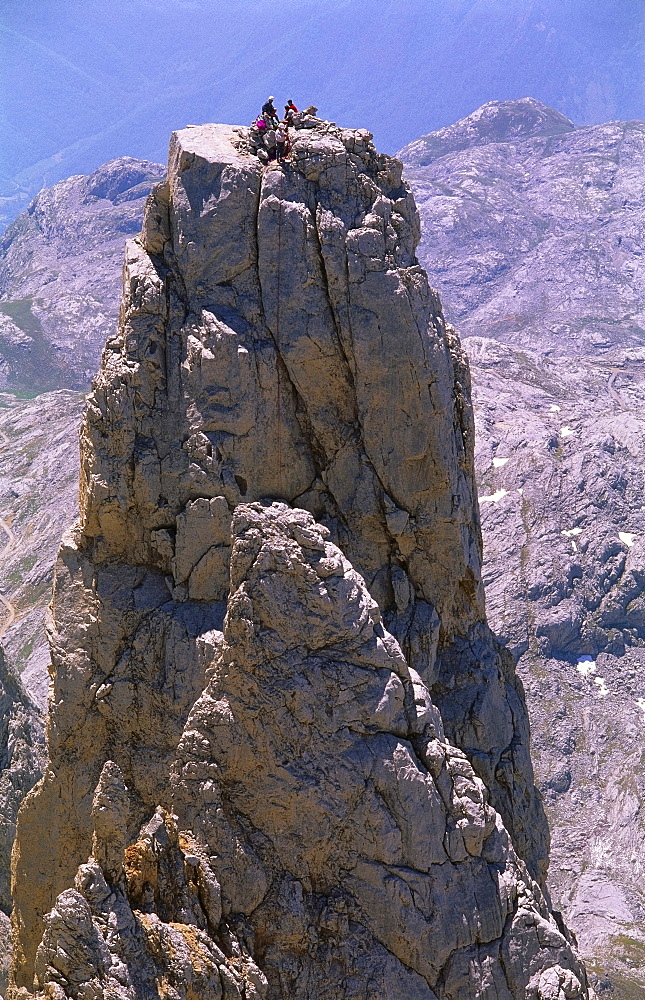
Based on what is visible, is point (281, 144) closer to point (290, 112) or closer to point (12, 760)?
point (290, 112)

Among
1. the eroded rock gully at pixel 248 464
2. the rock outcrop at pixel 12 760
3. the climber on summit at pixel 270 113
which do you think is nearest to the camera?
the eroded rock gully at pixel 248 464

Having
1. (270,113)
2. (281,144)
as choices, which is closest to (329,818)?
(281,144)

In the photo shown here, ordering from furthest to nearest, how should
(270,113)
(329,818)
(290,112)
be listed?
(290,112) → (270,113) → (329,818)

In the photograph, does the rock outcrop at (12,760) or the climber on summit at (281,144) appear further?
the rock outcrop at (12,760)

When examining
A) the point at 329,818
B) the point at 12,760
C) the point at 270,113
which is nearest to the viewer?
the point at 329,818

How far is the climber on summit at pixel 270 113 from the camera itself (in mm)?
31812

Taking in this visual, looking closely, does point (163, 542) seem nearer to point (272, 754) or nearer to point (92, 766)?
point (92, 766)

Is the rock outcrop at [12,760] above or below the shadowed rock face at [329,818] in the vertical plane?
above

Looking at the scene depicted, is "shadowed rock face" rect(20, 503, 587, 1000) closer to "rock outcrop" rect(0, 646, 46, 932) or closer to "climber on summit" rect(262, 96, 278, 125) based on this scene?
"climber on summit" rect(262, 96, 278, 125)

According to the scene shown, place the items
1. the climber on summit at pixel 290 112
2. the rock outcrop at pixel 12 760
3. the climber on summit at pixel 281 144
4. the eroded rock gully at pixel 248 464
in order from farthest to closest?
the rock outcrop at pixel 12 760, the climber on summit at pixel 290 112, the climber on summit at pixel 281 144, the eroded rock gully at pixel 248 464

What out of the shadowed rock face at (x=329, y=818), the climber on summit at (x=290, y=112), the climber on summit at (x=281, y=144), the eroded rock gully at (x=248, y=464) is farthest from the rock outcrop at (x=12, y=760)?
the climber on summit at (x=290, y=112)

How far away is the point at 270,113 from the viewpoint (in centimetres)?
3195

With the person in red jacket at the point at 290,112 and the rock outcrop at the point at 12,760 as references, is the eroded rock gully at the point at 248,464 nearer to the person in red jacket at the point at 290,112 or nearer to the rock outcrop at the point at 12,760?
the person in red jacket at the point at 290,112

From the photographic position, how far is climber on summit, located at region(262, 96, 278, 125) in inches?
1252
